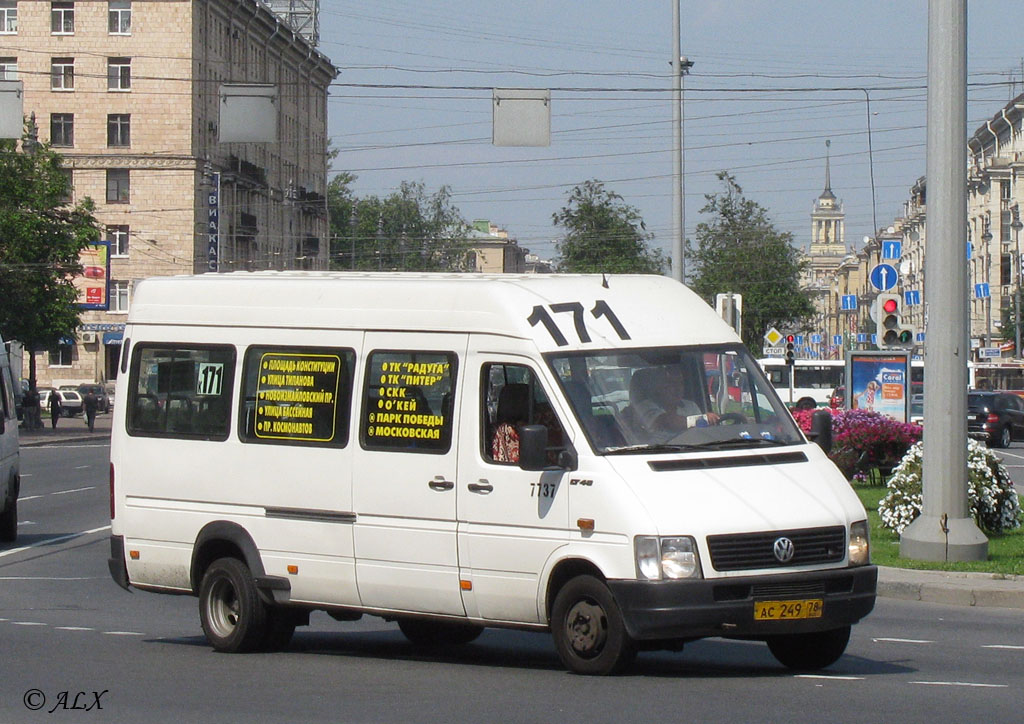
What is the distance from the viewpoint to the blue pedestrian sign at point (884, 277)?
25.6 metres

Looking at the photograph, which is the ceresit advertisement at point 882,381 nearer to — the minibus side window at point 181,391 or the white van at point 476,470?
the white van at point 476,470

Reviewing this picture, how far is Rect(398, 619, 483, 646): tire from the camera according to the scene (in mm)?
10914

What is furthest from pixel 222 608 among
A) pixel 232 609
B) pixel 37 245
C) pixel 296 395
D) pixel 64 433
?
pixel 64 433

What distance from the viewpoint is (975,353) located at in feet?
315

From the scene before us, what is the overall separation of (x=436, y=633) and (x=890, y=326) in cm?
1395

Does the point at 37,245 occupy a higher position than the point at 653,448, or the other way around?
the point at 37,245

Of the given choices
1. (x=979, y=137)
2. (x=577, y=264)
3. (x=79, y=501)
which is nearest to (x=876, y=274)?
(x=79, y=501)

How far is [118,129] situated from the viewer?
71.8 meters

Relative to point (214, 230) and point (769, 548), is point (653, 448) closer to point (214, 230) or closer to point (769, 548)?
point (769, 548)

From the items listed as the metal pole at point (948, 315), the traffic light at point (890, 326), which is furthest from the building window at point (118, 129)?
the metal pole at point (948, 315)

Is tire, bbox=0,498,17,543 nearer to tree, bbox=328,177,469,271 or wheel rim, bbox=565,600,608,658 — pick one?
wheel rim, bbox=565,600,608,658

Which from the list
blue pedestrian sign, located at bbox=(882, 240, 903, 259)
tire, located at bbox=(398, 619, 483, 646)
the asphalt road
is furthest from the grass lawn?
blue pedestrian sign, located at bbox=(882, 240, 903, 259)

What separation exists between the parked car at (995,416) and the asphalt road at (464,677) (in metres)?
33.0

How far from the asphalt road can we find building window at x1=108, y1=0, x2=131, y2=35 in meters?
61.3
